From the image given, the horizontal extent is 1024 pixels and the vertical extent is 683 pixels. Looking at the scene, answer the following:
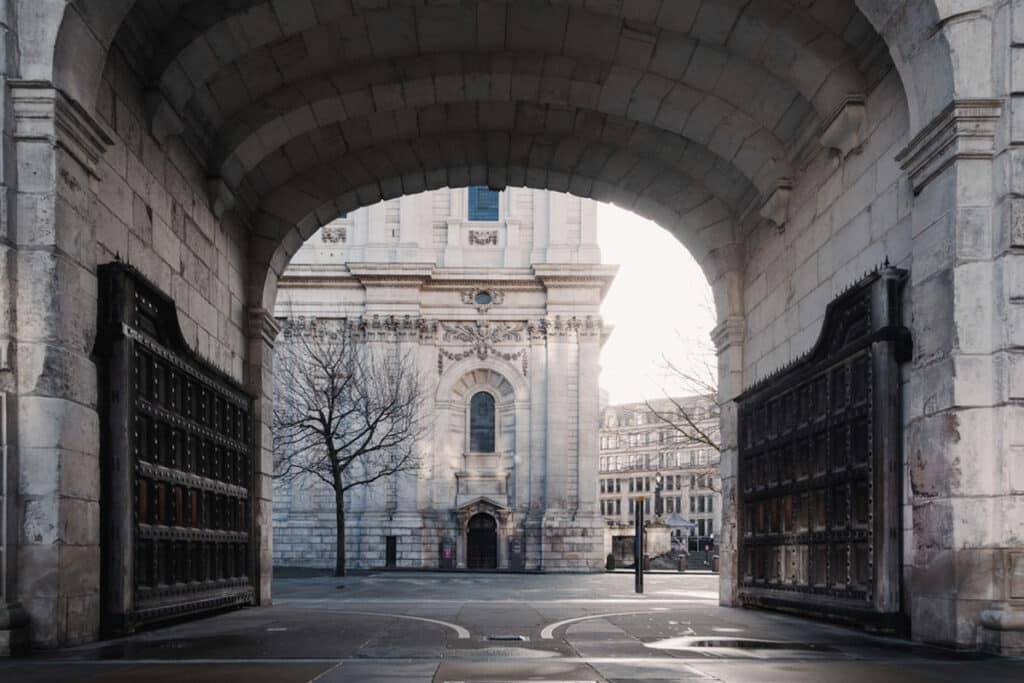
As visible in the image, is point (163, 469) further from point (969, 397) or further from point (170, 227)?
point (969, 397)

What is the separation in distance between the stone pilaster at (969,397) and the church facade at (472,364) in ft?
165

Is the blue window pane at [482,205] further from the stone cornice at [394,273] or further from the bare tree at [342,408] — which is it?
the bare tree at [342,408]

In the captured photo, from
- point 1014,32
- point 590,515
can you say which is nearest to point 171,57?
point 1014,32

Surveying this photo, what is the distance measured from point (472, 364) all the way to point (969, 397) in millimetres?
53047

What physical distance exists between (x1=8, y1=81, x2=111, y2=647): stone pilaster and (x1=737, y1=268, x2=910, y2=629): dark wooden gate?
312 inches

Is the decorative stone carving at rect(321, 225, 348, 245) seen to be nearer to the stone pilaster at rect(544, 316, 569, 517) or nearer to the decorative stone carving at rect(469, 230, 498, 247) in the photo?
the decorative stone carving at rect(469, 230, 498, 247)

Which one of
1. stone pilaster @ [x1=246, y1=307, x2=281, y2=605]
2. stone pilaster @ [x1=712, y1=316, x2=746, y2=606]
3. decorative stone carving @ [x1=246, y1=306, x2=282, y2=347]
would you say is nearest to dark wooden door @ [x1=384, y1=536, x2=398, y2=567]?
stone pilaster @ [x1=246, y1=307, x2=281, y2=605]

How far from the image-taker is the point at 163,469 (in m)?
14.0

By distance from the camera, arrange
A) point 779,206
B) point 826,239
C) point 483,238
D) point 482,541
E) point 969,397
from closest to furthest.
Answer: point 969,397 → point 826,239 → point 779,206 → point 482,541 → point 483,238

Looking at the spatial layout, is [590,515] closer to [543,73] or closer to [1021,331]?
[543,73]

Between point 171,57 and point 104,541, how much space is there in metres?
5.62

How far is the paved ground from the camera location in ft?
28.7

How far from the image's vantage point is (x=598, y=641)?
1210cm

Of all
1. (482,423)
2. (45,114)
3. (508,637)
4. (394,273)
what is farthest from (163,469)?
(482,423)
